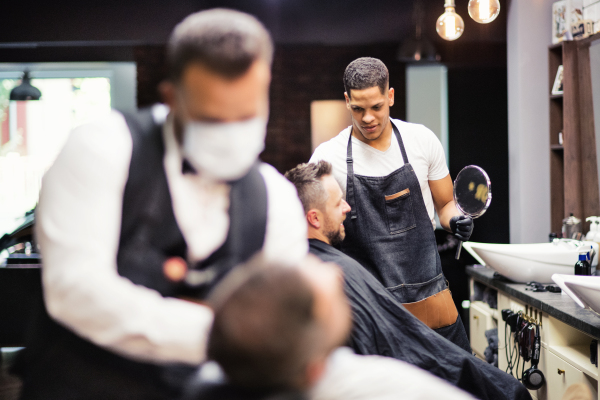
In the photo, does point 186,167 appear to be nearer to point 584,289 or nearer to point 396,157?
point 396,157

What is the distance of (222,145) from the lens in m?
0.78

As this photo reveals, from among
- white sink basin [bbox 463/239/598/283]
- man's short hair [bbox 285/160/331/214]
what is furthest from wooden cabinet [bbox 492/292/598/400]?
man's short hair [bbox 285/160/331/214]

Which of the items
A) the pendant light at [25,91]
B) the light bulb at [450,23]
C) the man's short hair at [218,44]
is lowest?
the man's short hair at [218,44]

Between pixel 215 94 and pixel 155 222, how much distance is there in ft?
0.67

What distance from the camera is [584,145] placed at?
3494 millimetres

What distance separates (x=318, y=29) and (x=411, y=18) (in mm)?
850

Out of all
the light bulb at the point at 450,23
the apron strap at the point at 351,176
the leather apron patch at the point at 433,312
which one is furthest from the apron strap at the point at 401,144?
the light bulb at the point at 450,23

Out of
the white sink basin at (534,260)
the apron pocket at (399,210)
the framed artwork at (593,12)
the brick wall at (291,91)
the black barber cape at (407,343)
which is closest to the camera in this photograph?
the black barber cape at (407,343)

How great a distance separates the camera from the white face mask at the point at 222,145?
76 centimetres

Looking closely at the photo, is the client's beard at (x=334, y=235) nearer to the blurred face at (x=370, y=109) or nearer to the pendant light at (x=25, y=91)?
the blurred face at (x=370, y=109)

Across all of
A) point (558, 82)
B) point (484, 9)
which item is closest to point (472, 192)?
point (484, 9)

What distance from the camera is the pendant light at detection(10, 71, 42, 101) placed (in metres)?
5.54

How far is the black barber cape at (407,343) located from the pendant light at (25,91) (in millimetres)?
4805

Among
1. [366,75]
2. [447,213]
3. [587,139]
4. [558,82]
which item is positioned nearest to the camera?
[366,75]
